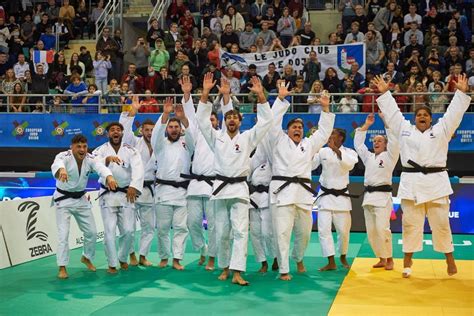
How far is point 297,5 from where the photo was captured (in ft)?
65.2

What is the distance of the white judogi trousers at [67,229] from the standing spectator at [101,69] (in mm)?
9005

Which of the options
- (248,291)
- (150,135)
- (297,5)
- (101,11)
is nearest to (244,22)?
(297,5)

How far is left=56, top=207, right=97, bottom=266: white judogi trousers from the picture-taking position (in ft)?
31.2

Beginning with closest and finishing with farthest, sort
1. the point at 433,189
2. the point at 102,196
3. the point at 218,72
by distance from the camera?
the point at 433,189 < the point at 102,196 < the point at 218,72

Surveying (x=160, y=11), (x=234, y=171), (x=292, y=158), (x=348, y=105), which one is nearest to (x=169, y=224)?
(x=234, y=171)

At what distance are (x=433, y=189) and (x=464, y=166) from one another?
6.60 metres

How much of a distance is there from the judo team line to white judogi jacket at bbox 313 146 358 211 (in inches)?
37.2

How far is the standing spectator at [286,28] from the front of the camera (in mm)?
18909

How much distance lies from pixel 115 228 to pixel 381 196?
3.89 metres

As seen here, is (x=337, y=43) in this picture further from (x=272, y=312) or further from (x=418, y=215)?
(x=272, y=312)

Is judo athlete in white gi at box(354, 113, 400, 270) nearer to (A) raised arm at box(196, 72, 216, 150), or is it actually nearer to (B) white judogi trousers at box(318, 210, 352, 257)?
(B) white judogi trousers at box(318, 210, 352, 257)

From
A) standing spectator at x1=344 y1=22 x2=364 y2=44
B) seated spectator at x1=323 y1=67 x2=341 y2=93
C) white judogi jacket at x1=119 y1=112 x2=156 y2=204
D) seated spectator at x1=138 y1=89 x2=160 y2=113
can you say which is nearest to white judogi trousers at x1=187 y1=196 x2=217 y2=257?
white judogi jacket at x1=119 y1=112 x2=156 y2=204

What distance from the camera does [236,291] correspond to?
27.7 feet

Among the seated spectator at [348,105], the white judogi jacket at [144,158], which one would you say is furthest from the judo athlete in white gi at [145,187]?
the seated spectator at [348,105]
